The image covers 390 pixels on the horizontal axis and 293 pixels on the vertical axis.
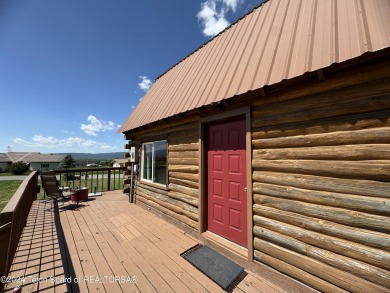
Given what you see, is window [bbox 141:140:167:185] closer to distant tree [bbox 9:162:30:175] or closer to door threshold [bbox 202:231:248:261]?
door threshold [bbox 202:231:248:261]

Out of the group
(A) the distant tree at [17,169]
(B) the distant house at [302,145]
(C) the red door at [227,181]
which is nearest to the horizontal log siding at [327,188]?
(B) the distant house at [302,145]

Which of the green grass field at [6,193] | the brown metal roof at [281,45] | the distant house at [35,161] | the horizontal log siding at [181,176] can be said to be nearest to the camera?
the brown metal roof at [281,45]

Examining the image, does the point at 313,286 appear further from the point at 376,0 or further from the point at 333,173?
the point at 376,0

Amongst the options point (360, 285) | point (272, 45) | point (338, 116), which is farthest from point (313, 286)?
point (272, 45)

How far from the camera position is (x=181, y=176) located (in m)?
4.69

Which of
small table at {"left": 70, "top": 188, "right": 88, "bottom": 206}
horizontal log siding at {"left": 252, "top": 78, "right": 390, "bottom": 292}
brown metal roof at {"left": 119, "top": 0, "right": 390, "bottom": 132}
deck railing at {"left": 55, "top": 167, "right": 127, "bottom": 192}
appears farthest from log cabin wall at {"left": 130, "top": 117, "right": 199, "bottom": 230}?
deck railing at {"left": 55, "top": 167, "right": 127, "bottom": 192}

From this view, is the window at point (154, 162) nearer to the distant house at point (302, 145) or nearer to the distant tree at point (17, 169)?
the distant house at point (302, 145)

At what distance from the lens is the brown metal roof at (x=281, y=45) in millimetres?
2068

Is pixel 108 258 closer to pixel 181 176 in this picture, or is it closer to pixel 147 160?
pixel 181 176

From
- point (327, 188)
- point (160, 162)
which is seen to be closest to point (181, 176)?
point (160, 162)

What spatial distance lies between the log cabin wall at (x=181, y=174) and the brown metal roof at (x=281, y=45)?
0.52m

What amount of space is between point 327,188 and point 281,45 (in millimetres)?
2192

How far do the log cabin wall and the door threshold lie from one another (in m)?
0.43

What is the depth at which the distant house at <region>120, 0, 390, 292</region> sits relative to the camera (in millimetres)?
1978
